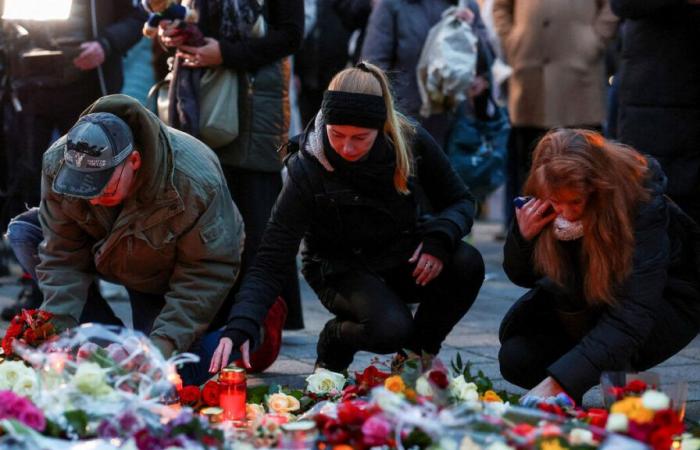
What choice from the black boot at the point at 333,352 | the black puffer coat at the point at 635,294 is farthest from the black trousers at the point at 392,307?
the black puffer coat at the point at 635,294

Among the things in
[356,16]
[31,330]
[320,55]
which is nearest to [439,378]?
[31,330]

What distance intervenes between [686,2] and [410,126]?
1234mm

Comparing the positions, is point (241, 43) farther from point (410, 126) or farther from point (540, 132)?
point (540, 132)

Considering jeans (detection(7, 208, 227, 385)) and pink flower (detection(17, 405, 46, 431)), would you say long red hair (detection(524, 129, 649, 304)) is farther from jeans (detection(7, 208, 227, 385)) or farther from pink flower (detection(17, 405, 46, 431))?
pink flower (detection(17, 405, 46, 431))

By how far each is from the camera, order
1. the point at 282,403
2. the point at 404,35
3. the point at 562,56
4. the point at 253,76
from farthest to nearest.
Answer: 1. the point at 562,56
2. the point at 404,35
3. the point at 253,76
4. the point at 282,403

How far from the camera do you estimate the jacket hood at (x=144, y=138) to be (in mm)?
4215

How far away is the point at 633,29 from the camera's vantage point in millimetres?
5371

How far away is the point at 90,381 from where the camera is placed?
3.24 metres

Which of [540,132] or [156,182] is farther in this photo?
[540,132]

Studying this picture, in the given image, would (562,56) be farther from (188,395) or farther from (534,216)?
(188,395)

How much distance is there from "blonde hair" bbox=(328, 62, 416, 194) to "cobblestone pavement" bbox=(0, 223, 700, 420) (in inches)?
33.3

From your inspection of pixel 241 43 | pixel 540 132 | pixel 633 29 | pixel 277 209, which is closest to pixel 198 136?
pixel 241 43

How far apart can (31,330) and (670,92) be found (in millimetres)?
2498

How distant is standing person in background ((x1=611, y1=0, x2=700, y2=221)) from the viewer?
206 inches
